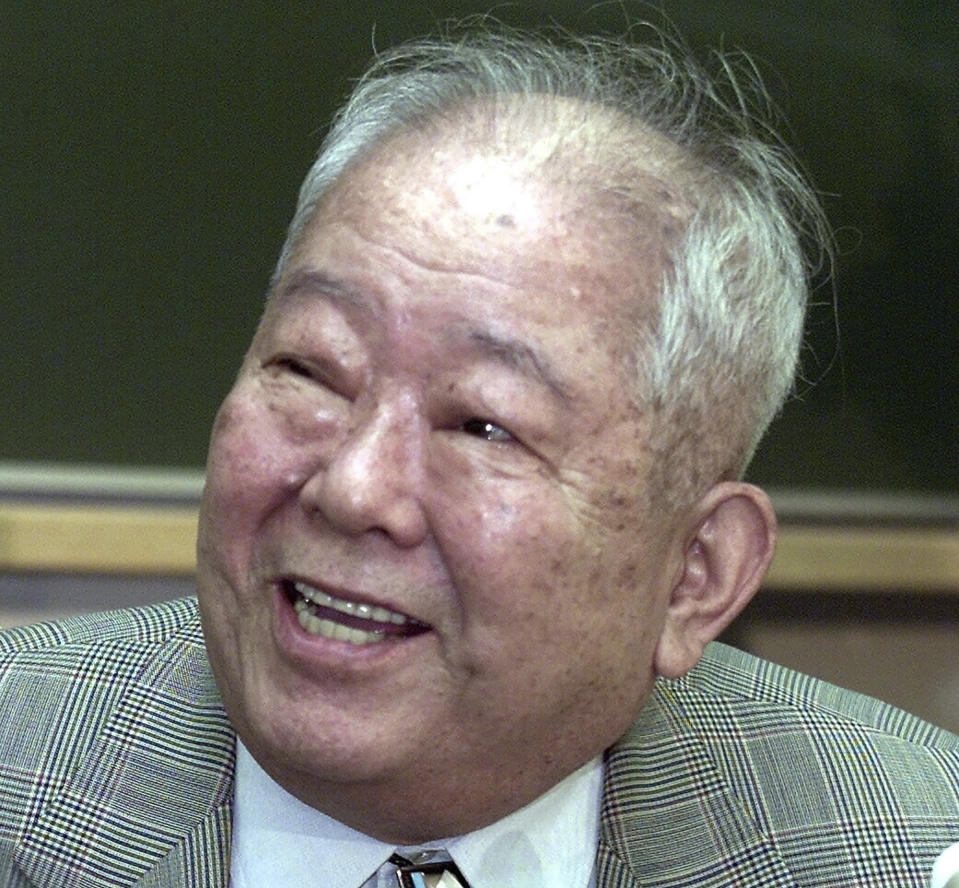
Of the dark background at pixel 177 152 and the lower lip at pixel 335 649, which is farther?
the dark background at pixel 177 152

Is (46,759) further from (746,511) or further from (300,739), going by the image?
(746,511)

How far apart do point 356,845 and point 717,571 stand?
0.46 metres

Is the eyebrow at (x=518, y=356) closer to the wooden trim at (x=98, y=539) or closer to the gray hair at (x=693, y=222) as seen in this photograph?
the gray hair at (x=693, y=222)

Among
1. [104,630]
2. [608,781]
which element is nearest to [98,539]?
[104,630]

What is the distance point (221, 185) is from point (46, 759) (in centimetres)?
153

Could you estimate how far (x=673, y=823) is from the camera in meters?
1.73

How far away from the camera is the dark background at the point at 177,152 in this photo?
288cm

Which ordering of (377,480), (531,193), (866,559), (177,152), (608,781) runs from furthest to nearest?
1. (866,559)
2. (177,152)
3. (608,781)
4. (531,193)
5. (377,480)

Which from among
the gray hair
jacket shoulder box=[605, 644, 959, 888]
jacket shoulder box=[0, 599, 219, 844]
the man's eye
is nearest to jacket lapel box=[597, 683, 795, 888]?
jacket shoulder box=[605, 644, 959, 888]

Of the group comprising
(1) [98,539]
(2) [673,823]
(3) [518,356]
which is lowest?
(1) [98,539]

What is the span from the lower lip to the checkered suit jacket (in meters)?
0.29

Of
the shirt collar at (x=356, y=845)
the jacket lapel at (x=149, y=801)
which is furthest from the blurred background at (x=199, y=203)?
the shirt collar at (x=356, y=845)

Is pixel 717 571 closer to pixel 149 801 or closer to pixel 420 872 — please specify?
pixel 420 872

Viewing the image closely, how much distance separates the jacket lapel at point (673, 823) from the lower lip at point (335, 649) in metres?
0.42
